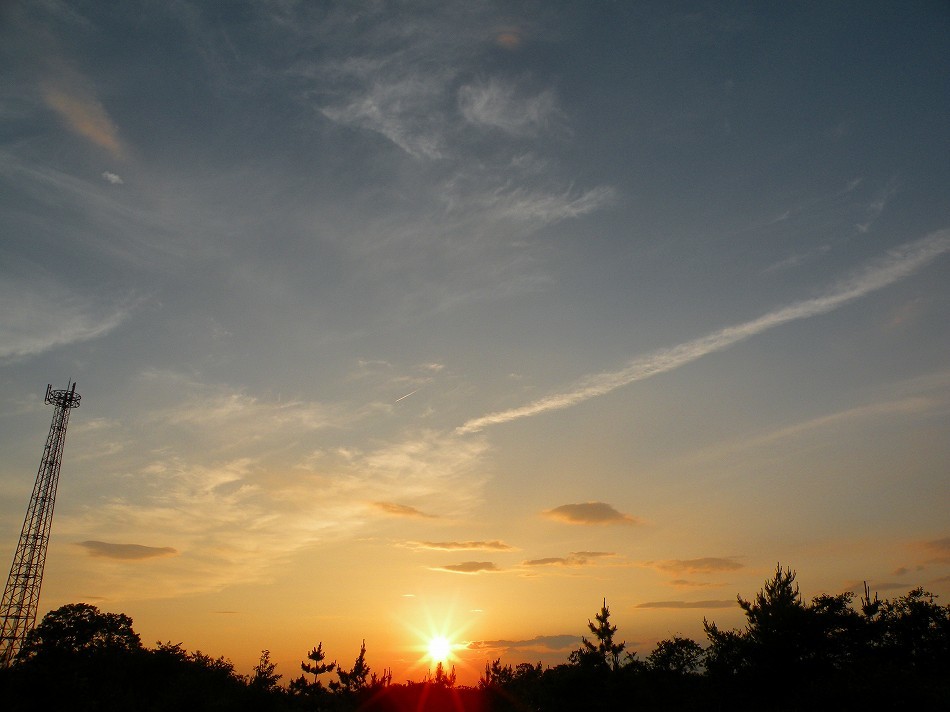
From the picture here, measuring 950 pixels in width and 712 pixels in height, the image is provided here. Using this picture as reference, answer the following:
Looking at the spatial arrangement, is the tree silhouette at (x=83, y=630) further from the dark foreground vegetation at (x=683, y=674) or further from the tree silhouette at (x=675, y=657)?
the tree silhouette at (x=675, y=657)

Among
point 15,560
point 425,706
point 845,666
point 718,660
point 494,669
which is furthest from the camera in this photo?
point 494,669

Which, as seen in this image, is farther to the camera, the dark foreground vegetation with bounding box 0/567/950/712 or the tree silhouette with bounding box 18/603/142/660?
the tree silhouette with bounding box 18/603/142/660

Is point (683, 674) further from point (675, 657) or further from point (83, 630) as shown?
point (83, 630)

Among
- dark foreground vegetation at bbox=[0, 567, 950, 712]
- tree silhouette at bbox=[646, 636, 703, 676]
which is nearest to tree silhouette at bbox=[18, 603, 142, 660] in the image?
dark foreground vegetation at bbox=[0, 567, 950, 712]

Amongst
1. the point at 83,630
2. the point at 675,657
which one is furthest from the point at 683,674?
the point at 83,630

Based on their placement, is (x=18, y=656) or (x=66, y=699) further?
(x=18, y=656)

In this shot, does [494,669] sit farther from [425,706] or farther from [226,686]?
[226,686]

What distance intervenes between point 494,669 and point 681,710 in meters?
41.5

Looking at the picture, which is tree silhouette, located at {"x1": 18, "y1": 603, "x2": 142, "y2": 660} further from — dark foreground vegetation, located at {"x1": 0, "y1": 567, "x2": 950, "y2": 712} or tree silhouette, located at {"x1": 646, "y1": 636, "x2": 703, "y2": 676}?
tree silhouette, located at {"x1": 646, "y1": 636, "x2": 703, "y2": 676}

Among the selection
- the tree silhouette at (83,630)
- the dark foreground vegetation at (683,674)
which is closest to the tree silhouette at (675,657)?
the dark foreground vegetation at (683,674)

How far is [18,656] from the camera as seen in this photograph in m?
50.7

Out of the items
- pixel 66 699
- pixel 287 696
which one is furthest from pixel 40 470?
pixel 287 696

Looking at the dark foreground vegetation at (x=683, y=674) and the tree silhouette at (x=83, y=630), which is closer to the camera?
the dark foreground vegetation at (x=683, y=674)

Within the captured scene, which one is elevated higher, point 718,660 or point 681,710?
point 718,660
